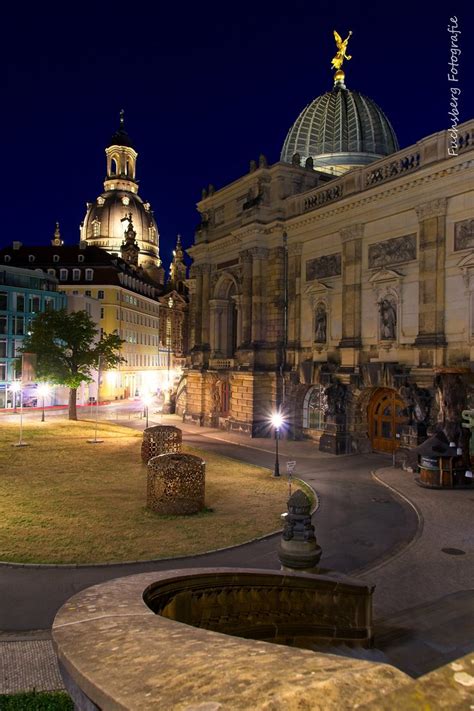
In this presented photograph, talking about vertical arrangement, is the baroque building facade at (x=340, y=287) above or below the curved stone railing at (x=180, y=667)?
above

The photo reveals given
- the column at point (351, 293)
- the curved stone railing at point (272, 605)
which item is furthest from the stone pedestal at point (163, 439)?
the curved stone railing at point (272, 605)

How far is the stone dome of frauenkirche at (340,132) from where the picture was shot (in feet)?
168

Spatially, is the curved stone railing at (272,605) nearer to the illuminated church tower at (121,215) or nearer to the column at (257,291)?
the column at (257,291)

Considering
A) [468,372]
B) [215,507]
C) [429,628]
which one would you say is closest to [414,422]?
[468,372]

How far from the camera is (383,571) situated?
14.5 meters

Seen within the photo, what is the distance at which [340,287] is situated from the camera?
124 ft

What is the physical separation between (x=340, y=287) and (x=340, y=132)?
880 inches

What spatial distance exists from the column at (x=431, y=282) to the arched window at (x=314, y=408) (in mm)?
9922

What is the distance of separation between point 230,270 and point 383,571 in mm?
36392

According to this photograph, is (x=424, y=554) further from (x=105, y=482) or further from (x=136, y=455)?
(x=136, y=455)

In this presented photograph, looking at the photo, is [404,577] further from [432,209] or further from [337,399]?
[432,209]

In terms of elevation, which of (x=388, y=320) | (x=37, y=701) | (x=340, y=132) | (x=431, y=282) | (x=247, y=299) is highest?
(x=340, y=132)

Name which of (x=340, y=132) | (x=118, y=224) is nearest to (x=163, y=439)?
(x=340, y=132)

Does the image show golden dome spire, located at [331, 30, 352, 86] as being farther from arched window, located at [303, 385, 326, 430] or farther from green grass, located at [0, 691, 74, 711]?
green grass, located at [0, 691, 74, 711]
